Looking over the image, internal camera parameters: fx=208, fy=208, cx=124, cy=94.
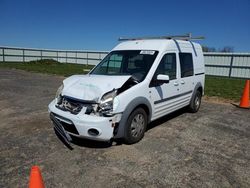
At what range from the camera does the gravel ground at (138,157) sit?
3.00 m

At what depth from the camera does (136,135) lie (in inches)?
165

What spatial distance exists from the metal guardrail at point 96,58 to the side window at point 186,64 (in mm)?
16358

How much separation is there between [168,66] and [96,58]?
2913cm

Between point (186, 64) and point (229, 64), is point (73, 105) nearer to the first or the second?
point (186, 64)

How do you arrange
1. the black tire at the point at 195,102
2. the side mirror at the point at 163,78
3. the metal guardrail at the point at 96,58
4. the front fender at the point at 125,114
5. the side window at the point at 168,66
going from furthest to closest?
the metal guardrail at the point at 96,58 → the black tire at the point at 195,102 → the side window at the point at 168,66 → the side mirror at the point at 163,78 → the front fender at the point at 125,114

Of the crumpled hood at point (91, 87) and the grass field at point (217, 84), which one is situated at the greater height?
the crumpled hood at point (91, 87)

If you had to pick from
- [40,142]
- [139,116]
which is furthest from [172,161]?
[40,142]

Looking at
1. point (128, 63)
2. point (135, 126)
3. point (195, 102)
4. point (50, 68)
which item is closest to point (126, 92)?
point (135, 126)

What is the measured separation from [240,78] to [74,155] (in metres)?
20.4

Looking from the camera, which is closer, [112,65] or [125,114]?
[125,114]

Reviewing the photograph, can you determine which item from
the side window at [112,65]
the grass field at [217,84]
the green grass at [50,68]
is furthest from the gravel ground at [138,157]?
the green grass at [50,68]

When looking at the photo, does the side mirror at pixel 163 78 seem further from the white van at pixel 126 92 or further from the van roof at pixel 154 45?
the van roof at pixel 154 45

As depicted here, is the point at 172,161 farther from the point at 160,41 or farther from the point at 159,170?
the point at 160,41

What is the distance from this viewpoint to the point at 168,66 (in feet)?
16.2
